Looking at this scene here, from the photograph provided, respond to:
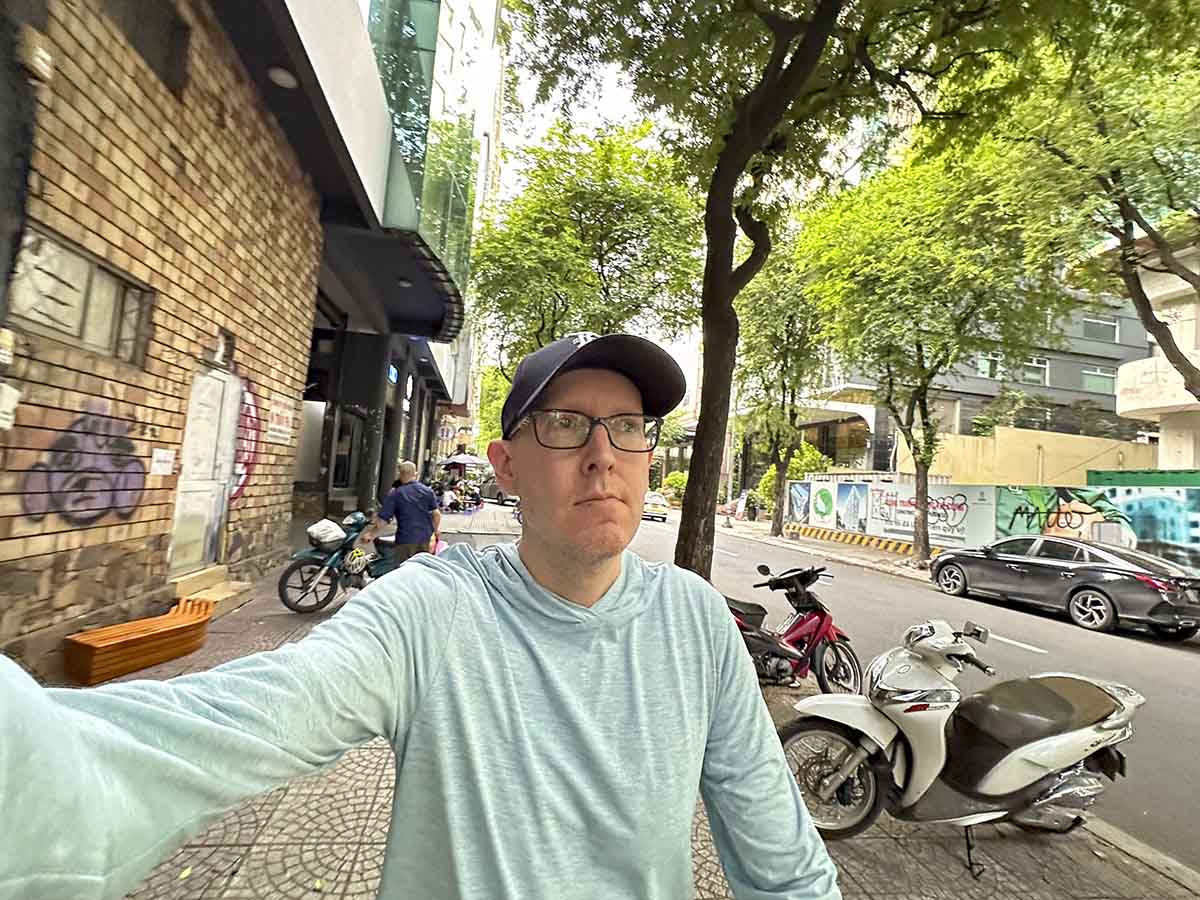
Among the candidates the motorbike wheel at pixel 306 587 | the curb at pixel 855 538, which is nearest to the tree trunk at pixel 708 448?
the motorbike wheel at pixel 306 587

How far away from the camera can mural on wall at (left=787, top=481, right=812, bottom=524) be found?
1021 inches

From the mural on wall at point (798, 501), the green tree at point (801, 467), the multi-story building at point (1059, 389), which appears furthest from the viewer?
the multi-story building at point (1059, 389)

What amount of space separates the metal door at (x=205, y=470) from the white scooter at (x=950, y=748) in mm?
5186

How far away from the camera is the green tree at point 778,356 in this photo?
61.1 feet

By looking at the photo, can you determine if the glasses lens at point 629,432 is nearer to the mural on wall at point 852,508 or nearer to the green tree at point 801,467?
the mural on wall at point 852,508

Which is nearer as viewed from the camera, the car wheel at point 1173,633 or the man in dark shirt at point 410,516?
the man in dark shirt at point 410,516

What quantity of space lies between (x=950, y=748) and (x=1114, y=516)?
1491cm

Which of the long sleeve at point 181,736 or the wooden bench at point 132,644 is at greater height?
the long sleeve at point 181,736

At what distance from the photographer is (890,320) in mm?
13625

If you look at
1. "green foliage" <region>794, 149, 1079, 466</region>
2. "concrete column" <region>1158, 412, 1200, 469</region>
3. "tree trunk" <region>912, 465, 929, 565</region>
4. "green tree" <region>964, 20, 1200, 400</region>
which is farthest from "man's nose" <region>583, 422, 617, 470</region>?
"concrete column" <region>1158, 412, 1200, 469</region>

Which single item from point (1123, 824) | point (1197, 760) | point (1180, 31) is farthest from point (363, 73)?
point (1197, 760)

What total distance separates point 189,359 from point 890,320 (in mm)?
13246

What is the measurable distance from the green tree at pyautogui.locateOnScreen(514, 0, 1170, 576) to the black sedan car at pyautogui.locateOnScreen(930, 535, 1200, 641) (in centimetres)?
705

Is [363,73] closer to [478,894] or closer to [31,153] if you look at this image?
[31,153]
